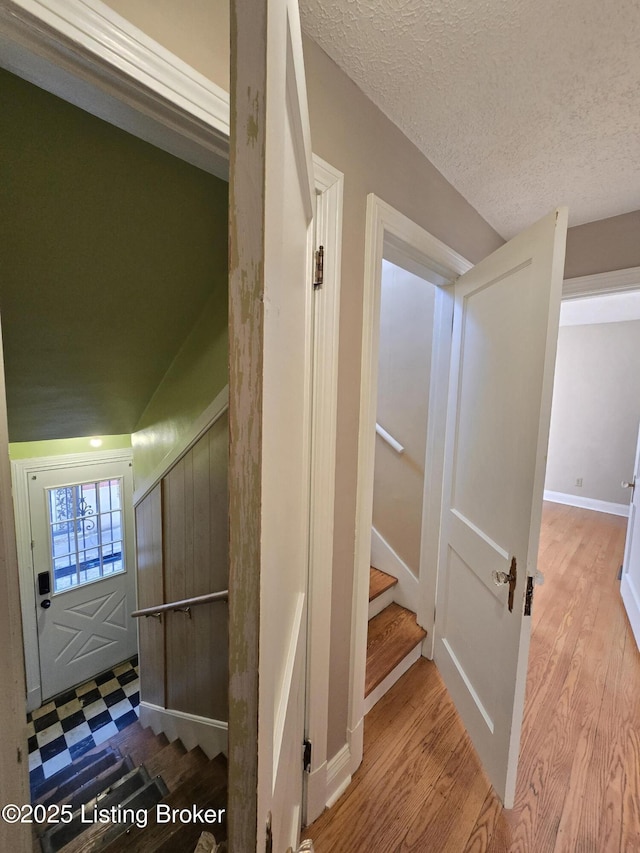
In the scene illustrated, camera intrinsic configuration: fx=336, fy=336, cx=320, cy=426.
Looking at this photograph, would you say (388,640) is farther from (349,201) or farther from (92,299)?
(92,299)

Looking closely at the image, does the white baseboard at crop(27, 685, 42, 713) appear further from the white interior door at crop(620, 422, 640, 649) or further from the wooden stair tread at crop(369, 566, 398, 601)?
the white interior door at crop(620, 422, 640, 649)

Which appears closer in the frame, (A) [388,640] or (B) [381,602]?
(A) [388,640]

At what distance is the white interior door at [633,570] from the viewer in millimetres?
2113

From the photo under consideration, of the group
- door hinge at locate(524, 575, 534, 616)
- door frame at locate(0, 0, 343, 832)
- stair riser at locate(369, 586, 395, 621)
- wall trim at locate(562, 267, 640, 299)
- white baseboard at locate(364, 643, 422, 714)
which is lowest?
white baseboard at locate(364, 643, 422, 714)

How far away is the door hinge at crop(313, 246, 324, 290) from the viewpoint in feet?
3.06

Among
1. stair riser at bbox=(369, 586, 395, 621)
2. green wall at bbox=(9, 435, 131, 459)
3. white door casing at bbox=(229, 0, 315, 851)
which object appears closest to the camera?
white door casing at bbox=(229, 0, 315, 851)

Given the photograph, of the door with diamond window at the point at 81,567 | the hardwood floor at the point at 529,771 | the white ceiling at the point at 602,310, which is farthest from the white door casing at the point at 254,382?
the white ceiling at the point at 602,310

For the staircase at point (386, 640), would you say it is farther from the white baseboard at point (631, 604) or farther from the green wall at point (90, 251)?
the green wall at point (90, 251)

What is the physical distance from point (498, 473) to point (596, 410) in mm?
4479

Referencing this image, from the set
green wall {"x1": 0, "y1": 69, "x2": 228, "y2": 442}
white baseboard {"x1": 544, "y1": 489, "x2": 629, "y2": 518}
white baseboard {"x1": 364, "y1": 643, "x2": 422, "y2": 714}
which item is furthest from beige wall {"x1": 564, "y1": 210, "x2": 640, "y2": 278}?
white baseboard {"x1": 544, "y1": 489, "x2": 629, "y2": 518}

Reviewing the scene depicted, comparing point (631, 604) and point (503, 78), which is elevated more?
point (503, 78)

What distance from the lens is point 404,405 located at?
2.06m

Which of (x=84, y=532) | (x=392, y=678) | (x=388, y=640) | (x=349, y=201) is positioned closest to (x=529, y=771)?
(x=392, y=678)

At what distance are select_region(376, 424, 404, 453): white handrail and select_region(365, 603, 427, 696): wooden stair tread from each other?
0.97 m
